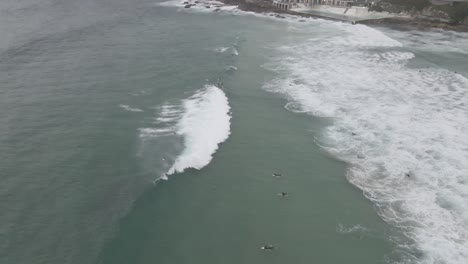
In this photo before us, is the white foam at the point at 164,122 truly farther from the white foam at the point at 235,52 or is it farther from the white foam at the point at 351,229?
the white foam at the point at 235,52

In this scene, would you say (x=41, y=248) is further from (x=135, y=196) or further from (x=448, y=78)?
(x=448, y=78)

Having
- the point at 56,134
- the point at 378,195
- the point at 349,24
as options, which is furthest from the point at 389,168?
the point at 349,24

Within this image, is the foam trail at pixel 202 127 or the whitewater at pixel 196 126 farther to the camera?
the whitewater at pixel 196 126

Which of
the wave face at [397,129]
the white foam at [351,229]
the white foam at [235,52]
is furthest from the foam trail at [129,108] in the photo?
the white foam at [235,52]

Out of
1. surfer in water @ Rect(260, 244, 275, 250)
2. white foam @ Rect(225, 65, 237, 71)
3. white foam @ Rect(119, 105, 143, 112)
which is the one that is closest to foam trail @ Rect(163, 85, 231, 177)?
white foam @ Rect(119, 105, 143, 112)

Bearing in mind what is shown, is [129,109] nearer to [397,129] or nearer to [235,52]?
[235,52]

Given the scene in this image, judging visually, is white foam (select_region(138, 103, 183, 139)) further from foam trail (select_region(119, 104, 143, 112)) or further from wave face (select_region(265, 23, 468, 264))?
wave face (select_region(265, 23, 468, 264))

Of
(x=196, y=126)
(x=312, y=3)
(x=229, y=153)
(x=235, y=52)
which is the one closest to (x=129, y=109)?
(x=196, y=126)
